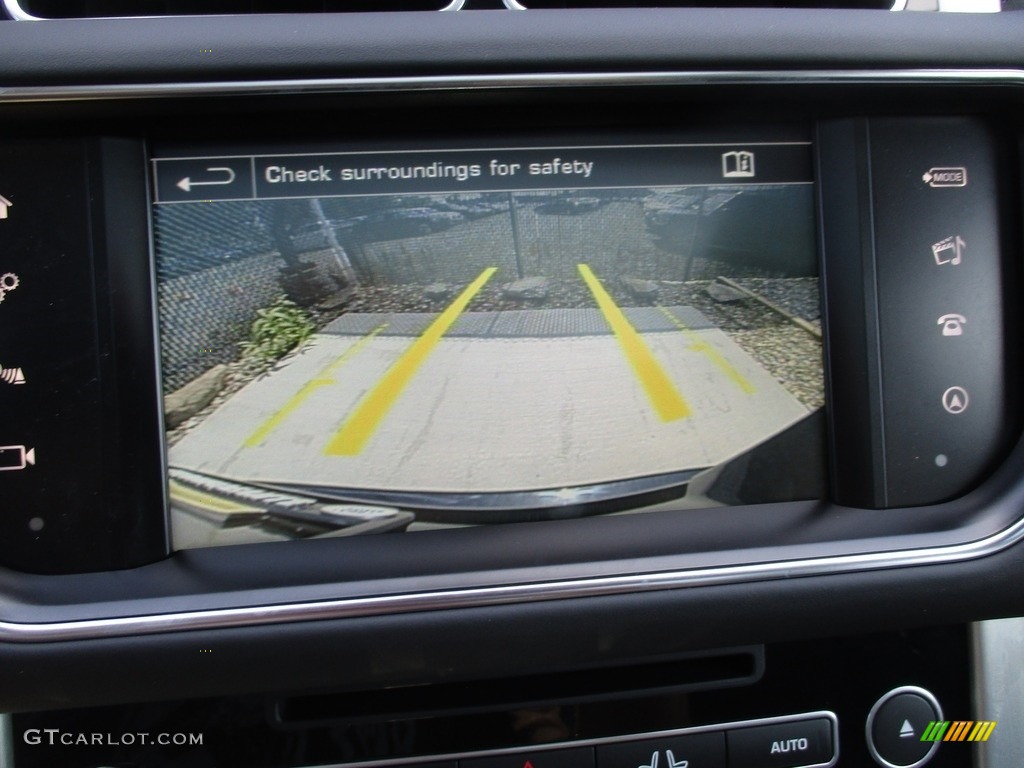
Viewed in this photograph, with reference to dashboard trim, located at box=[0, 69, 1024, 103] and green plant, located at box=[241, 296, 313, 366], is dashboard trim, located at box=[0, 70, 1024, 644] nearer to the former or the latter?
dashboard trim, located at box=[0, 69, 1024, 103]

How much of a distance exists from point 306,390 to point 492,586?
44 cm

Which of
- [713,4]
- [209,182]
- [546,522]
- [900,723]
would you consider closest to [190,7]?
[209,182]

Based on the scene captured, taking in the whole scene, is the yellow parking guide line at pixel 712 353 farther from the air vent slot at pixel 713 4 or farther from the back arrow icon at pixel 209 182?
the back arrow icon at pixel 209 182

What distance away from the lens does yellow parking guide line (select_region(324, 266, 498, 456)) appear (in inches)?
52.9

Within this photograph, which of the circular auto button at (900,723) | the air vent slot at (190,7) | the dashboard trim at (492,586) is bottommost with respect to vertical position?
the circular auto button at (900,723)

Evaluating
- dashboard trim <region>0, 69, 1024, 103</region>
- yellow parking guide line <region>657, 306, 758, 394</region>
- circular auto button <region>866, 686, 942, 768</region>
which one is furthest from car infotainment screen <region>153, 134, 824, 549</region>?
circular auto button <region>866, 686, 942, 768</region>

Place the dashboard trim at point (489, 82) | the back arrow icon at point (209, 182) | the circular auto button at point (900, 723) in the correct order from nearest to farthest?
the dashboard trim at point (489, 82)
the back arrow icon at point (209, 182)
the circular auto button at point (900, 723)

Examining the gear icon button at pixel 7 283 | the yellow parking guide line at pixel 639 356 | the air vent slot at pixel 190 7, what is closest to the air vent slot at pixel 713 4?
the air vent slot at pixel 190 7

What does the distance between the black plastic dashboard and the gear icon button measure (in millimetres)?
91

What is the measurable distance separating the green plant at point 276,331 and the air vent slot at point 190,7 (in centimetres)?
47

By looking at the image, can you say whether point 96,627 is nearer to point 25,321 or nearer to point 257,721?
point 257,721

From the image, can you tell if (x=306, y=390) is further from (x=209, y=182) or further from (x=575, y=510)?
(x=575, y=510)

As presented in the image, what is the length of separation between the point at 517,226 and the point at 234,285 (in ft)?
1.57

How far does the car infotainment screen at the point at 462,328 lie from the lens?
1.33m
